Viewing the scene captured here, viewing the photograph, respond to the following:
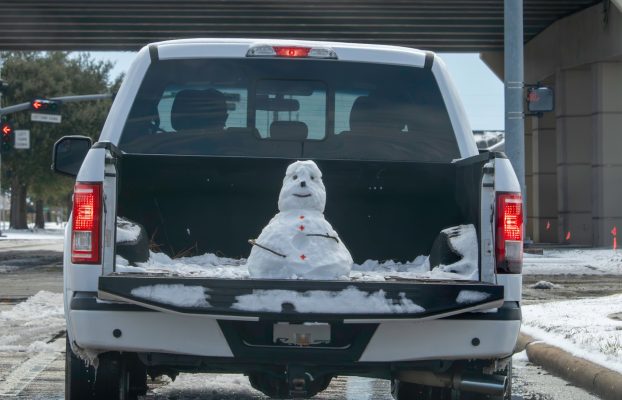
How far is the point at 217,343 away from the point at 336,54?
6.58 ft

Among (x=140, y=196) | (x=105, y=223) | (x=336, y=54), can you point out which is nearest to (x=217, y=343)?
(x=105, y=223)

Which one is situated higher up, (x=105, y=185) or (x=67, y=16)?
(x=67, y=16)

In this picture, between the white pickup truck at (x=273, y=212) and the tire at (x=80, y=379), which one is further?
the tire at (x=80, y=379)

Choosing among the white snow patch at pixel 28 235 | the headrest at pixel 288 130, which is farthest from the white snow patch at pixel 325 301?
the white snow patch at pixel 28 235

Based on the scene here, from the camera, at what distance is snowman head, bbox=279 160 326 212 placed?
18.2ft

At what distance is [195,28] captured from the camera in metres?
36.2

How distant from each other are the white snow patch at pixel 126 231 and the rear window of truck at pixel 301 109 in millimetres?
766

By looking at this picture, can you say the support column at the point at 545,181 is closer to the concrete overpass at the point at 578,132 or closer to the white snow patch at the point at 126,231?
the concrete overpass at the point at 578,132

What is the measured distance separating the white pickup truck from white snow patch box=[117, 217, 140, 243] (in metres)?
0.04

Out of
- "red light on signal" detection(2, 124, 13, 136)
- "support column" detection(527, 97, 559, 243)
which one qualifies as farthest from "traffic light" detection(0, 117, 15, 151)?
"support column" detection(527, 97, 559, 243)

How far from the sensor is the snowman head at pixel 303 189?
5543 mm

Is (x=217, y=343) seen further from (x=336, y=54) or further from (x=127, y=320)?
(x=336, y=54)

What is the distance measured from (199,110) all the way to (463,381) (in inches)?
84.3

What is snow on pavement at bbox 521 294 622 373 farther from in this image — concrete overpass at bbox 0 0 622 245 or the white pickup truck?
concrete overpass at bbox 0 0 622 245
